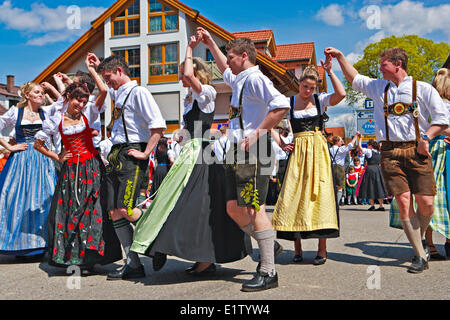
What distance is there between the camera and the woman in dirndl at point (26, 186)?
5246 millimetres

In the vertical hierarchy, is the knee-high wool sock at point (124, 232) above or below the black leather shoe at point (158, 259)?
above

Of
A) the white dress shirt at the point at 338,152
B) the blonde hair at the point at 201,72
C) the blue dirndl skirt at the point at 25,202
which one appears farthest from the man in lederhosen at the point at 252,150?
the white dress shirt at the point at 338,152

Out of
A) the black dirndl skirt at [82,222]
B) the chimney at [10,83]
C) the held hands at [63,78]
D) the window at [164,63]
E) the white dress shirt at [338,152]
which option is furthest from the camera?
the chimney at [10,83]

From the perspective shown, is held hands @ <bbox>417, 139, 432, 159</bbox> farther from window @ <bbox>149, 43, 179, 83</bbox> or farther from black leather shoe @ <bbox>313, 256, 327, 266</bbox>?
window @ <bbox>149, 43, 179, 83</bbox>

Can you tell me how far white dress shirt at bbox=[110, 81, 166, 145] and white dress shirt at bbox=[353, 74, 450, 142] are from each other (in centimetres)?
203

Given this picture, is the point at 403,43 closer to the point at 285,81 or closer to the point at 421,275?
the point at 285,81

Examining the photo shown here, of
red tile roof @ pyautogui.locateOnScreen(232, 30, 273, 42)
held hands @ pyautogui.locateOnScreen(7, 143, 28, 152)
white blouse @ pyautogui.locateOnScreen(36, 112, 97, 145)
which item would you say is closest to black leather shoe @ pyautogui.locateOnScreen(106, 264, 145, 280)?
white blouse @ pyautogui.locateOnScreen(36, 112, 97, 145)

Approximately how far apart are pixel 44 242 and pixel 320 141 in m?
3.21

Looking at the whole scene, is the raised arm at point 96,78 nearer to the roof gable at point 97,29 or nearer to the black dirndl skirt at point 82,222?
the black dirndl skirt at point 82,222

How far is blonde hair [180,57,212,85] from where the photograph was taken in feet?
14.2
